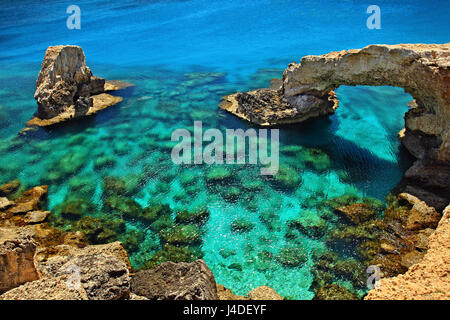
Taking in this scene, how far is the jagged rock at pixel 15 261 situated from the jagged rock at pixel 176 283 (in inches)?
79.2

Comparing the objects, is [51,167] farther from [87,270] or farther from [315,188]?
[315,188]

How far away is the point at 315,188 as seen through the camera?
40.6 feet

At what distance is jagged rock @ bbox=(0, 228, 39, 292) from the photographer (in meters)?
5.66

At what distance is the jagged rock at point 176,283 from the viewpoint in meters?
6.00

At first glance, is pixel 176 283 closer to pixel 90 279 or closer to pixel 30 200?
pixel 90 279

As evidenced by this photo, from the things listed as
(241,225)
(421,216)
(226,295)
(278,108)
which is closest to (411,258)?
(421,216)

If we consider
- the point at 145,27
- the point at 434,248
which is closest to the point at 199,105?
the point at 434,248

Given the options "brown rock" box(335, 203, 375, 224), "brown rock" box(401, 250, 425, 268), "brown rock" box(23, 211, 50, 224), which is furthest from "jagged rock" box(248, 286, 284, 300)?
"brown rock" box(23, 211, 50, 224)

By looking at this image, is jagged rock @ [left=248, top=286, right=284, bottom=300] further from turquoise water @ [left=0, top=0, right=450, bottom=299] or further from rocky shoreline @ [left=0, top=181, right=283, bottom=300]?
turquoise water @ [left=0, top=0, right=450, bottom=299]

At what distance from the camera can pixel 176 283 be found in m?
6.57

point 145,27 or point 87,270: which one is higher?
point 145,27

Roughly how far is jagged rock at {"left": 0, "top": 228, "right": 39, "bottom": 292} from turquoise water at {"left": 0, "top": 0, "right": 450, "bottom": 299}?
396cm
